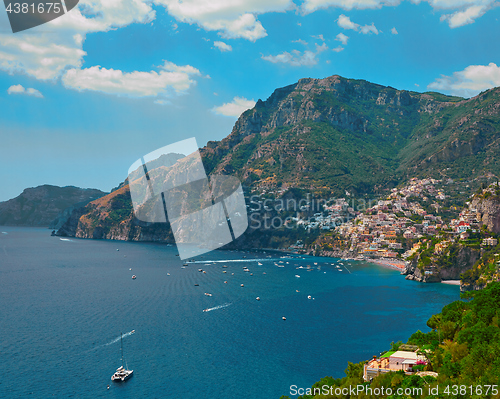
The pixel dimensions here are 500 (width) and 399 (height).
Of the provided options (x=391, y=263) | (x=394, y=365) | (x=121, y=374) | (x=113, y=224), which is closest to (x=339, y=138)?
(x=391, y=263)

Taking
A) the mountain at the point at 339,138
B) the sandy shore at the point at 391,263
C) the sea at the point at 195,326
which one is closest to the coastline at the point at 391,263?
the sandy shore at the point at 391,263

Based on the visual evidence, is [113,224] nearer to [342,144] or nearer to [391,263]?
[342,144]

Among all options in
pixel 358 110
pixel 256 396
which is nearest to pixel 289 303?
pixel 256 396

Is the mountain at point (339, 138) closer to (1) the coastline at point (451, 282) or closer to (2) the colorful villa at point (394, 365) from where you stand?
(1) the coastline at point (451, 282)

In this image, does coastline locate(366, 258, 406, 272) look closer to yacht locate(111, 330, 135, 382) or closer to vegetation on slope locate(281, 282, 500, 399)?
vegetation on slope locate(281, 282, 500, 399)

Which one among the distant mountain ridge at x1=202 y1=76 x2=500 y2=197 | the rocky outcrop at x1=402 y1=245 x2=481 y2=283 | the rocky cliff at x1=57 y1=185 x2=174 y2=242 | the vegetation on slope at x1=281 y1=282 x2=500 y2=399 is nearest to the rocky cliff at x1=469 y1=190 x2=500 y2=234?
the rocky outcrop at x1=402 y1=245 x2=481 y2=283

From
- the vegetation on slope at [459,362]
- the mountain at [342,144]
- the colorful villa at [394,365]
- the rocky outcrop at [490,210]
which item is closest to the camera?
the vegetation on slope at [459,362]
